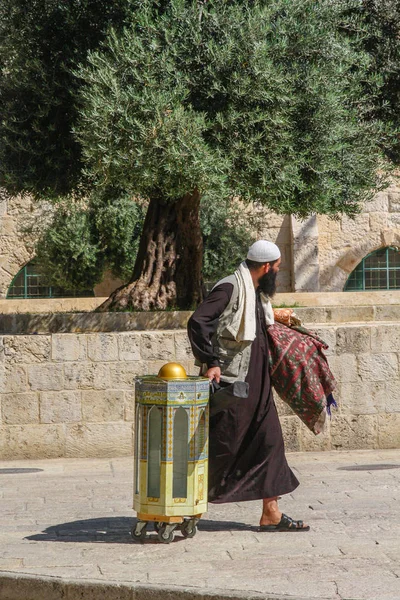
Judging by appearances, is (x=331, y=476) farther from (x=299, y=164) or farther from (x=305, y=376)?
(x=299, y=164)

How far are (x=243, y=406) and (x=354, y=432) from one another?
3730 mm

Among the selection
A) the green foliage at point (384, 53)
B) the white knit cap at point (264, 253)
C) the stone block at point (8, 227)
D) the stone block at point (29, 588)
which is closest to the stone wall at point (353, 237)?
the stone block at point (8, 227)

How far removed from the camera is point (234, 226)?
1753 centimetres

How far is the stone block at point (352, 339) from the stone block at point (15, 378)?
2.83 metres

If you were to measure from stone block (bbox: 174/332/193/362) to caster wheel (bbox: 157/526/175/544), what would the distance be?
3503 millimetres

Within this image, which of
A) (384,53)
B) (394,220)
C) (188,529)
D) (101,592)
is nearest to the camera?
(101,592)

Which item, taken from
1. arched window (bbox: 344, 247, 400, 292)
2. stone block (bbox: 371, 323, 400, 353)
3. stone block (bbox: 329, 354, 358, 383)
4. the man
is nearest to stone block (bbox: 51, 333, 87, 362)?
stone block (bbox: 329, 354, 358, 383)

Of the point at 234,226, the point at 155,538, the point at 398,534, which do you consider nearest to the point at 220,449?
the point at 155,538

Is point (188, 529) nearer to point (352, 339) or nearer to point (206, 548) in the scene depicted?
point (206, 548)

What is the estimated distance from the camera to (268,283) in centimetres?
603

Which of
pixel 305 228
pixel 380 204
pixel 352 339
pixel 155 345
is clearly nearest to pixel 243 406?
pixel 155 345

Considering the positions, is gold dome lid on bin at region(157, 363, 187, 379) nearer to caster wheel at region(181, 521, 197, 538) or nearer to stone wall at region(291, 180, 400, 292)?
caster wheel at region(181, 521, 197, 538)

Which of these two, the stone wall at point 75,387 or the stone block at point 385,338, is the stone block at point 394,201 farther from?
the stone wall at point 75,387

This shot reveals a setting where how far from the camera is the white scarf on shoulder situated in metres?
5.78
